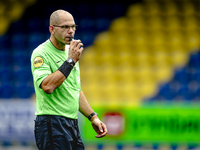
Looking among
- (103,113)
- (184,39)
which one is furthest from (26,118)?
(184,39)

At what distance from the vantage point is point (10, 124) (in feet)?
21.3

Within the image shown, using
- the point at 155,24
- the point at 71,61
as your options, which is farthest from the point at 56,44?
the point at 155,24

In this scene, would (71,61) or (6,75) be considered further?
(6,75)

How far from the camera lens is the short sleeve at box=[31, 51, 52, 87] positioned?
2336mm

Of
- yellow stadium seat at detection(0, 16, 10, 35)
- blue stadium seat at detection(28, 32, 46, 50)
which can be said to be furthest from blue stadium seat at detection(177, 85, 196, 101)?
yellow stadium seat at detection(0, 16, 10, 35)

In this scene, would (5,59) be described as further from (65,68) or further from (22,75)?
(65,68)

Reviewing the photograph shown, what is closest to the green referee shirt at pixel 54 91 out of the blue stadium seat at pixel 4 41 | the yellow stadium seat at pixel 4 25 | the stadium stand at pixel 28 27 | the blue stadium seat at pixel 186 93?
the blue stadium seat at pixel 186 93

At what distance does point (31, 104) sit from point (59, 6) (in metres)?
2.53

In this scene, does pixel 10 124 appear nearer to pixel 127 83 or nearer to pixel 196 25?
pixel 127 83

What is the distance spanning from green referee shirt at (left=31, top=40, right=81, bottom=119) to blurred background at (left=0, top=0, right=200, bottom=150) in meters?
3.80

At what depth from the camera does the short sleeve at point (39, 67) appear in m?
2.34

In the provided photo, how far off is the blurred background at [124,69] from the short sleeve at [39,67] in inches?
156

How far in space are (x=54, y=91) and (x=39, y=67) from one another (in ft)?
0.68

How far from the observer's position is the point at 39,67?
2385 millimetres
